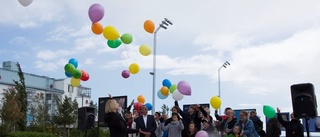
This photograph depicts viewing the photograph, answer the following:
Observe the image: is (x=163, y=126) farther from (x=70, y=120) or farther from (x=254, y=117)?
(x=70, y=120)

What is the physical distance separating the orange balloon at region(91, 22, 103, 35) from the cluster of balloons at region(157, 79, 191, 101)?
10.6 ft

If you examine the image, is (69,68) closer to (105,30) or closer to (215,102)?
(105,30)

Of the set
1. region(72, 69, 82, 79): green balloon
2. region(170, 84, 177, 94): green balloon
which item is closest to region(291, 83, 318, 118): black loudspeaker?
region(170, 84, 177, 94): green balloon

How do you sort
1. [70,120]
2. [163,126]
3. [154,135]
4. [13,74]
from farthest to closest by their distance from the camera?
[13,74]
[70,120]
[154,135]
[163,126]

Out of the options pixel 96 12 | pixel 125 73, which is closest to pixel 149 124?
pixel 96 12

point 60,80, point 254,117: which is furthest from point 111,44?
point 60,80

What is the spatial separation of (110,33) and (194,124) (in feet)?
16.2

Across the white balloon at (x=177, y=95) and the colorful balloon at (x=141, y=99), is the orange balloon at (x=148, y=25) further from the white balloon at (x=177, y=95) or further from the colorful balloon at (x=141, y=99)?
the white balloon at (x=177, y=95)

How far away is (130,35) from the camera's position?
541 inches

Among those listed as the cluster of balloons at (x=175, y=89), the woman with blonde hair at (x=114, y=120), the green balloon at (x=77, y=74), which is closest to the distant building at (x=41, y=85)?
the green balloon at (x=77, y=74)

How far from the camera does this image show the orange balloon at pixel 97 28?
12.5 m

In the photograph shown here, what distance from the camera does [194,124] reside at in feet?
30.0

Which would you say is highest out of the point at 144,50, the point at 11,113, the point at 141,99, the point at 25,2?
the point at 25,2

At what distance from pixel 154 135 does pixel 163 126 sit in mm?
968
